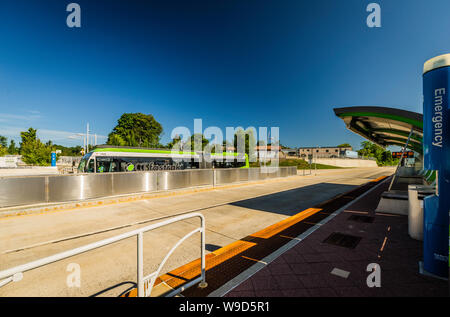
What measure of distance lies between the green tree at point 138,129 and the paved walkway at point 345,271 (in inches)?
2278

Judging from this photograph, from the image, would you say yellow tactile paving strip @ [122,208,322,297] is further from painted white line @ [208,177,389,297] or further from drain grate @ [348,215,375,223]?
drain grate @ [348,215,375,223]

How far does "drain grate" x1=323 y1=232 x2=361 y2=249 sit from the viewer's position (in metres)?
4.48

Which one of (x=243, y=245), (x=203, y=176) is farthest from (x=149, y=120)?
(x=243, y=245)

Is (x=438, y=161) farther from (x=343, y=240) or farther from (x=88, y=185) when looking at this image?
(x=88, y=185)

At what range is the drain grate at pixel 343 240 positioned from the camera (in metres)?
4.48

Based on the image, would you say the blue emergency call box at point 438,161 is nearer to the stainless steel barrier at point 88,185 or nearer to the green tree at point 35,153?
the stainless steel barrier at point 88,185

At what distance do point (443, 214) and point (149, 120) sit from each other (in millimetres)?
72826

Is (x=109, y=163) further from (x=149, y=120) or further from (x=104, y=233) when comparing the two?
(x=149, y=120)

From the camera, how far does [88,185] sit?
9.02 m

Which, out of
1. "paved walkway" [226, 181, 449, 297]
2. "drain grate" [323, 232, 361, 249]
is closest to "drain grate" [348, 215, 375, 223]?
"paved walkway" [226, 181, 449, 297]

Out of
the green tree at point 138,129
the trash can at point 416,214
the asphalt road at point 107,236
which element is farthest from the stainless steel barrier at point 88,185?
the green tree at point 138,129

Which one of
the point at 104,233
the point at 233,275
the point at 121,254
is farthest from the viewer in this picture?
the point at 104,233

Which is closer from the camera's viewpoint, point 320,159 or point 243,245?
point 243,245

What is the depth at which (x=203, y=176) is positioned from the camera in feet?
46.8
